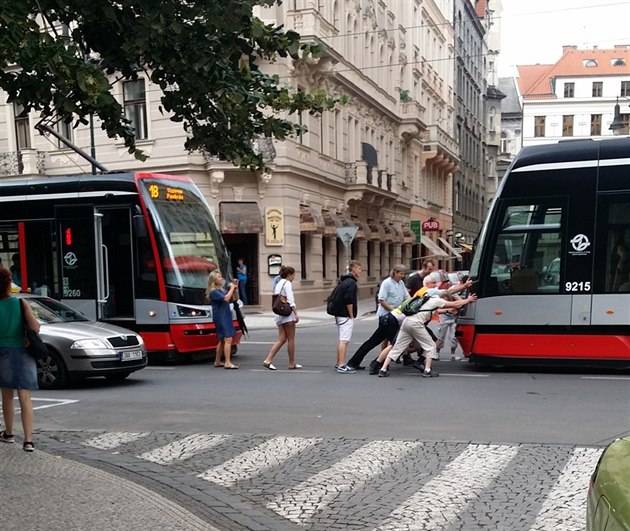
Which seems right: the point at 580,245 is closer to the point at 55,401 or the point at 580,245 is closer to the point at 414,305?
the point at 414,305

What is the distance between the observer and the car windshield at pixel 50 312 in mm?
10500

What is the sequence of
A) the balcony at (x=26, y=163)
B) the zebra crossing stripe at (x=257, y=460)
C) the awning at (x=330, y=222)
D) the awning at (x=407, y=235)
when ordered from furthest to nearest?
1. the awning at (x=407, y=235)
2. the awning at (x=330, y=222)
3. the balcony at (x=26, y=163)
4. the zebra crossing stripe at (x=257, y=460)

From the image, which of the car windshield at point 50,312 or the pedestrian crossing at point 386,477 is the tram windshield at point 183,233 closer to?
the car windshield at point 50,312

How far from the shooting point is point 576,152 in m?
11.0

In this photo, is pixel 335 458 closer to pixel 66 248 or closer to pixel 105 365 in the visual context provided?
pixel 105 365

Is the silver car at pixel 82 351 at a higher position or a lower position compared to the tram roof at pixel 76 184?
lower

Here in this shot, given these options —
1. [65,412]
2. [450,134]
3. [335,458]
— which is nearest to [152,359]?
[65,412]

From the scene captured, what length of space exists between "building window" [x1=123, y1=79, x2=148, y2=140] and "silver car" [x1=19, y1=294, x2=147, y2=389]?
16.5 m

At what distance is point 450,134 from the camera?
54.3 m

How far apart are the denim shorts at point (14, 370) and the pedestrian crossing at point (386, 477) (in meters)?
0.92

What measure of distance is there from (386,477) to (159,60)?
182 inches

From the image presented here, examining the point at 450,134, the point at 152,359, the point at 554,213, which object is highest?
the point at 450,134

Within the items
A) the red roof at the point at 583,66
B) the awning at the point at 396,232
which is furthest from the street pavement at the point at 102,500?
the red roof at the point at 583,66

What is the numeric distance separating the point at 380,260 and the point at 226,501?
33333mm
